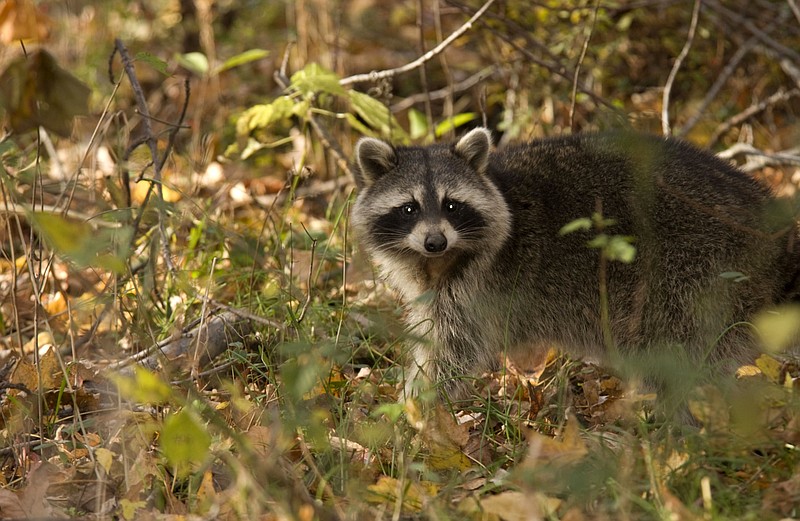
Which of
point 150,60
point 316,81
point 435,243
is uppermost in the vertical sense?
point 150,60

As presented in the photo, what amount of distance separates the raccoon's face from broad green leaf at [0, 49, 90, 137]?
1.94 metres

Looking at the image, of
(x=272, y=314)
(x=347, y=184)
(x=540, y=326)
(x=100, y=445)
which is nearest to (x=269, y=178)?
(x=347, y=184)

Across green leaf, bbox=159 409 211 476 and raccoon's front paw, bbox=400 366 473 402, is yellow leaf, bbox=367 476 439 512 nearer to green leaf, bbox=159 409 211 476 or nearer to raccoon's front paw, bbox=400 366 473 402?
green leaf, bbox=159 409 211 476

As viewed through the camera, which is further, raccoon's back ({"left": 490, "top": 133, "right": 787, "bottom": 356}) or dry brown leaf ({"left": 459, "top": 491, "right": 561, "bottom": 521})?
raccoon's back ({"left": 490, "top": 133, "right": 787, "bottom": 356})

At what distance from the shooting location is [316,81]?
17.8ft

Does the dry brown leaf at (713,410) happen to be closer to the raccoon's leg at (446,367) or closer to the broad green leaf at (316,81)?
the raccoon's leg at (446,367)

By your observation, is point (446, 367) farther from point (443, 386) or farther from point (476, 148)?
point (476, 148)

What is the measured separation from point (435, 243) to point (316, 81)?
173 cm

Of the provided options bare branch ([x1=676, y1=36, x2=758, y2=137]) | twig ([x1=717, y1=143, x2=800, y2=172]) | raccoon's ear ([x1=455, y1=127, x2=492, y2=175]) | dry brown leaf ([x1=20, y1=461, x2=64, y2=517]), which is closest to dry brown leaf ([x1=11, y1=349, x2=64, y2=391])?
dry brown leaf ([x1=20, y1=461, x2=64, y2=517])

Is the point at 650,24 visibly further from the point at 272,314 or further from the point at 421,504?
the point at 421,504

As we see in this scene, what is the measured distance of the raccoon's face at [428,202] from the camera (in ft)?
14.4

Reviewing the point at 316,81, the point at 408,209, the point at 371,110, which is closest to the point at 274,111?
the point at 316,81

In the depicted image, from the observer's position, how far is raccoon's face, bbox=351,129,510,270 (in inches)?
172

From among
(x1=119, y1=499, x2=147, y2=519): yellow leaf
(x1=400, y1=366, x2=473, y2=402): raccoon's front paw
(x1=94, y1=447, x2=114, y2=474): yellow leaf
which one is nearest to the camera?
(x1=119, y1=499, x2=147, y2=519): yellow leaf
